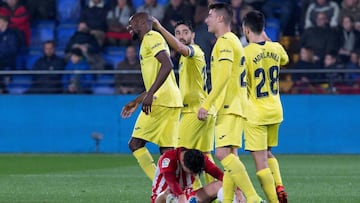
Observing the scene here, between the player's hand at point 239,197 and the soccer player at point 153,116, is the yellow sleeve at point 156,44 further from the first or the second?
the player's hand at point 239,197

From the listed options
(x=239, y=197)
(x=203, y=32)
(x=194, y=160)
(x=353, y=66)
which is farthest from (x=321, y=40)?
(x=194, y=160)

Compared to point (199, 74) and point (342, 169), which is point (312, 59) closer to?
point (342, 169)

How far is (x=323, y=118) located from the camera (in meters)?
22.3

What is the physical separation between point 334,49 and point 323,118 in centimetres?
161

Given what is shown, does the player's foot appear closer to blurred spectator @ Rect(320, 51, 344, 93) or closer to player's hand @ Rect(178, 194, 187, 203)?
player's hand @ Rect(178, 194, 187, 203)

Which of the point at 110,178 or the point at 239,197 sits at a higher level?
the point at 239,197

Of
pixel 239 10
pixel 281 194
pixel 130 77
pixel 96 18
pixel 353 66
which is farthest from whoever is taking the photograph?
pixel 96 18

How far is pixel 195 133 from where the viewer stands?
11.7 meters

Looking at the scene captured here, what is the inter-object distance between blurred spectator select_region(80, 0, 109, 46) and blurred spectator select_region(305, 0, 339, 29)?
14.9 ft

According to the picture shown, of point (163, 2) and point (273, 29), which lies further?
point (163, 2)

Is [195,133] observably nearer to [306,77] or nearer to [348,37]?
[306,77]

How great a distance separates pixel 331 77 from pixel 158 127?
34.2 feet

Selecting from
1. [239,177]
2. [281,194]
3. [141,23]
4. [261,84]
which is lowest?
[281,194]

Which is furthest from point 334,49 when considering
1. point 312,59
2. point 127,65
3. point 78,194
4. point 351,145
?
point 78,194
